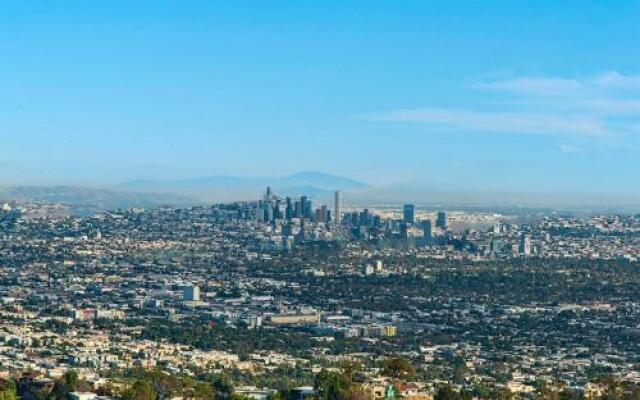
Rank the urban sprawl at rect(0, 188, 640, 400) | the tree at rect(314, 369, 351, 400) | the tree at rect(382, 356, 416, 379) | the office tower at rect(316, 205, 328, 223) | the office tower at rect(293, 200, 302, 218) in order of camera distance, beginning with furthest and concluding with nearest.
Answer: the office tower at rect(293, 200, 302, 218) < the office tower at rect(316, 205, 328, 223) < the urban sprawl at rect(0, 188, 640, 400) < the tree at rect(382, 356, 416, 379) < the tree at rect(314, 369, 351, 400)

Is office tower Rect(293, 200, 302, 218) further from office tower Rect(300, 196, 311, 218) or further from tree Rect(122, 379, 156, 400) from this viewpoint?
tree Rect(122, 379, 156, 400)

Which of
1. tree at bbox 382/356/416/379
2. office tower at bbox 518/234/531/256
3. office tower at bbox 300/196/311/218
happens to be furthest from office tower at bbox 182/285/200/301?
office tower at bbox 300/196/311/218

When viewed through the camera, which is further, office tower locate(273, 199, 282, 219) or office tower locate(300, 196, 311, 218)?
office tower locate(300, 196, 311, 218)

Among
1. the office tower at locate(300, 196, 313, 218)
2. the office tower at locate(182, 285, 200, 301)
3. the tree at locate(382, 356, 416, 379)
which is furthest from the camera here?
the office tower at locate(300, 196, 313, 218)

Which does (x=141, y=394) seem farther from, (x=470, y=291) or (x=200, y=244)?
(x=200, y=244)

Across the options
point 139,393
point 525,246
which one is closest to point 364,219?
point 525,246

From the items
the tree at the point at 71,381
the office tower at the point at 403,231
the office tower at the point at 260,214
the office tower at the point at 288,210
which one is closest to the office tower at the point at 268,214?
the office tower at the point at 260,214

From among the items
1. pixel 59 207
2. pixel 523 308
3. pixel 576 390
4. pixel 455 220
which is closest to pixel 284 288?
pixel 523 308

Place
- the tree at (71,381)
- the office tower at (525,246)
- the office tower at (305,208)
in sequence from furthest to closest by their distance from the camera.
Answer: the office tower at (305,208) < the office tower at (525,246) < the tree at (71,381)

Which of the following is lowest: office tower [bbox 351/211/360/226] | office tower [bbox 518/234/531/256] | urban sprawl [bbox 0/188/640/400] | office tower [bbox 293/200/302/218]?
urban sprawl [bbox 0/188/640/400]

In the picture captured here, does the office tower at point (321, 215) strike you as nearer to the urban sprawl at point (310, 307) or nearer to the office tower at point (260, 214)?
the urban sprawl at point (310, 307)

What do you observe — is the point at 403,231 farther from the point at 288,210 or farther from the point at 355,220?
the point at 288,210

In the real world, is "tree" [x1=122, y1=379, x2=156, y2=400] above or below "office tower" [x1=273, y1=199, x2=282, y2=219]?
below
